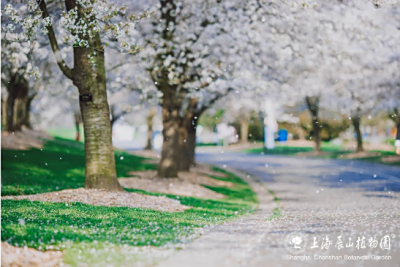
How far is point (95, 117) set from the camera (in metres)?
13.4

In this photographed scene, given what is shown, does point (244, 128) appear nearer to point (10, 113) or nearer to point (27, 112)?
point (27, 112)

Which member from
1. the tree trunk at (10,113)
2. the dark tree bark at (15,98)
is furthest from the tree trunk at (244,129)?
the tree trunk at (10,113)

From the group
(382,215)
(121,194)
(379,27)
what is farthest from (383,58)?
(121,194)

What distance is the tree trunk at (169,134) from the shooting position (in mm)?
21391

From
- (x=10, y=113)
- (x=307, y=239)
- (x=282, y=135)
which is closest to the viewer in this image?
(x=307, y=239)

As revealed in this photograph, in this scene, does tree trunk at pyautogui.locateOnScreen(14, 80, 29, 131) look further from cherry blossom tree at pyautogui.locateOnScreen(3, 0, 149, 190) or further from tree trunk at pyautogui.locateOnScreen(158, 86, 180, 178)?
cherry blossom tree at pyautogui.locateOnScreen(3, 0, 149, 190)

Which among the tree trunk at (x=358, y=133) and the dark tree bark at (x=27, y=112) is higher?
the dark tree bark at (x=27, y=112)

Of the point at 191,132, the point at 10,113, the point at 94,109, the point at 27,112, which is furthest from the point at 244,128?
the point at 94,109

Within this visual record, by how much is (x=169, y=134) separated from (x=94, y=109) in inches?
328

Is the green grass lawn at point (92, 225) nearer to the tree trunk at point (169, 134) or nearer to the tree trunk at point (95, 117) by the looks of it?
the tree trunk at point (95, 117)

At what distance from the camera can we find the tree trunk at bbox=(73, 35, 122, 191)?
13.4 meters

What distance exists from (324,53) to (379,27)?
7.44ft

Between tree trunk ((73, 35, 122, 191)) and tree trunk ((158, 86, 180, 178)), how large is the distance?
25.4 ft

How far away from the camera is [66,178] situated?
21.7m
